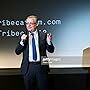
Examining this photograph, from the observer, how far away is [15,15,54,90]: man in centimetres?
368

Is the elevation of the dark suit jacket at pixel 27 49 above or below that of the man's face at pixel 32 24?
below

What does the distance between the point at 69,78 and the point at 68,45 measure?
468 mm

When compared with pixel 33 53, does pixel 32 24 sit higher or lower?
higher

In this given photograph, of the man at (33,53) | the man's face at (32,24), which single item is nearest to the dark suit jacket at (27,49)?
the man at (33,53)

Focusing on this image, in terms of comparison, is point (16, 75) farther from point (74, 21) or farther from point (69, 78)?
point (74, 21)

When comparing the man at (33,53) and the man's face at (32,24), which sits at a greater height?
the man's face at (32,24)

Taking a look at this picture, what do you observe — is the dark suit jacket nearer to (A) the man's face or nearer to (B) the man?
(B) the man

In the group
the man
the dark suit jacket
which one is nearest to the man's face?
the man

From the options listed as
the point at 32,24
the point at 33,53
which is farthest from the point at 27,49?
the point at 32,24

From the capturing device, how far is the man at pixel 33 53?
368 centimetres

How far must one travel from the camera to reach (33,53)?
3760mm

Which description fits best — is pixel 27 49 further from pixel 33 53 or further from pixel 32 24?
pixel 32 24

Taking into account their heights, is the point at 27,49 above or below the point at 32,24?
below

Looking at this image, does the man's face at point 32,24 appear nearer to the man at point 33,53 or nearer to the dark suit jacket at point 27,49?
the man at point 33,53
